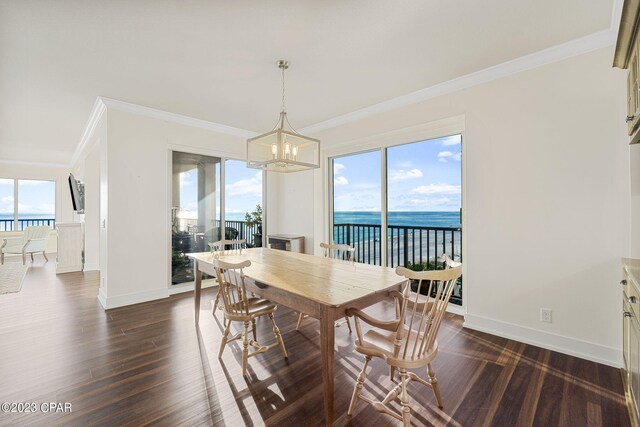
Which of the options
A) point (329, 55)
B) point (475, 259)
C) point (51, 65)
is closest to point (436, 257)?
point (475, 259)

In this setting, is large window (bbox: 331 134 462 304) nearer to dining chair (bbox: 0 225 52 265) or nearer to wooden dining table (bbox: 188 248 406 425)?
wooden dining table (bbox: 188 248 406 425)

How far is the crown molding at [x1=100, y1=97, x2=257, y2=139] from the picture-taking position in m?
3.66

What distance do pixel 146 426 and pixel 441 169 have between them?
3800mm

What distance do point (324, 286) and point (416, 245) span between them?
2.59 m

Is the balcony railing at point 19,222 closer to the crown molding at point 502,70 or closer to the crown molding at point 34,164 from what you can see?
the crown molding at point 34,164

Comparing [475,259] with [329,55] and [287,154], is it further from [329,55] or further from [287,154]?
[329,55]

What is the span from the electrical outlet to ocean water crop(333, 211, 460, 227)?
127cm

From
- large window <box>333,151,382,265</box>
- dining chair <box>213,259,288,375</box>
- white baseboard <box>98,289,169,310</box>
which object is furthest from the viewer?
large window <box>333,151,382,265</box>

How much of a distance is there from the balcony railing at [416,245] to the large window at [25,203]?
962 cm

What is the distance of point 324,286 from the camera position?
1944 millimetres

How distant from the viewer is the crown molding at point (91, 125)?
3.72 m

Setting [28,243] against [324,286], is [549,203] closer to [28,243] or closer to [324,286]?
[324,286]

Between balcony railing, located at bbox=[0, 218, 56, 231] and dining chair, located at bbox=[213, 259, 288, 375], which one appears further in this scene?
balcony railing, located at bbox=[0, 218, 56, 231]

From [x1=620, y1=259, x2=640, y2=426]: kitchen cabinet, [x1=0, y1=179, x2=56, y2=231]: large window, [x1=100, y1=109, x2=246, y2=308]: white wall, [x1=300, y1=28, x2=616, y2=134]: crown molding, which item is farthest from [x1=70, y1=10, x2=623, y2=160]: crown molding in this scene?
[x1=0, y1=179, x2=56, y2=231]: large window
